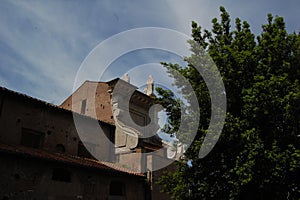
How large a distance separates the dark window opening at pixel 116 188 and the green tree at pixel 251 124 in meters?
4.23

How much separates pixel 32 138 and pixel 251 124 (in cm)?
1128

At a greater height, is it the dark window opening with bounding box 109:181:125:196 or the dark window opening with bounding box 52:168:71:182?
the dark window opening with bounding box 52:168:71:182

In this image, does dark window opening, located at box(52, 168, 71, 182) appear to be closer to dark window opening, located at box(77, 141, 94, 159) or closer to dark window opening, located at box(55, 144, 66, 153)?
dark window opening, located at box(55, 144, 66, 153)

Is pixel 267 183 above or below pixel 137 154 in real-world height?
below

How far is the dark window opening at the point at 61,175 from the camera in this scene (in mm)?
14094

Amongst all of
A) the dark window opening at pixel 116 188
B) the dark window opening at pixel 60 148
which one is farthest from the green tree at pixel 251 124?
the dark window opening at pixel 60 148

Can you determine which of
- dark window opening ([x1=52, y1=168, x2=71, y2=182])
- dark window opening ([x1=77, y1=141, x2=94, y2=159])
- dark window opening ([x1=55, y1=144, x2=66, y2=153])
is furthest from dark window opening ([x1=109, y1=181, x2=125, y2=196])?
dark window opening ([x1=55, y1=144, x2=66, y2=153])

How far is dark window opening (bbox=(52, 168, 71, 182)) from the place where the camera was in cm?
1409

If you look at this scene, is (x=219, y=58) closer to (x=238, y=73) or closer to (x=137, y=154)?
(x=238, y=73)

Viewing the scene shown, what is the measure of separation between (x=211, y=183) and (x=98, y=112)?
13057 mm

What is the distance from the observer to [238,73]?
12.2m

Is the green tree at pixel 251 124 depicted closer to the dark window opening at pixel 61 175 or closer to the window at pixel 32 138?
the dark window opening at pixel 61 175

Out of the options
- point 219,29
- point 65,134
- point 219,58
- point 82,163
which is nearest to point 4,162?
point 82,163

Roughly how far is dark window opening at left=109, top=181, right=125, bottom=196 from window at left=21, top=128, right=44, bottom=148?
4.52m
